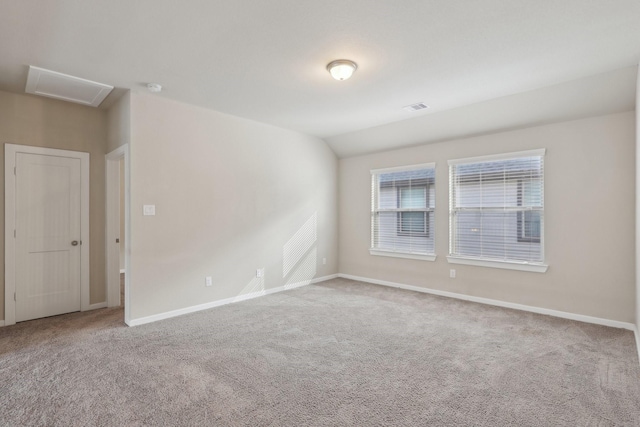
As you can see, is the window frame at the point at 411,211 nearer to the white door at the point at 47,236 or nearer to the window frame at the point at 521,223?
the window frame at the point at 521,223

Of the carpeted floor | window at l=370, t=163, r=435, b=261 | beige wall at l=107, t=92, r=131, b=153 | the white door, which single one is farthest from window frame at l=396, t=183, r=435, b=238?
the white door

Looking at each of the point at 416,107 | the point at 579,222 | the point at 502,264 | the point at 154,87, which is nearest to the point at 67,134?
the point at 154,87

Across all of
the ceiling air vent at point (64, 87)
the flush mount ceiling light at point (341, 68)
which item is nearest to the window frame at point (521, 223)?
the flush mount ceiling light at point (341, 68)

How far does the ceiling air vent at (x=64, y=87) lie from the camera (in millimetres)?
3288

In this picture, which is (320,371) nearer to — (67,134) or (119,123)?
(119,123)

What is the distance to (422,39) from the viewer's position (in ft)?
8.79

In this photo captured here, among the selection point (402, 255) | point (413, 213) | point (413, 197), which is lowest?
point (402, 255)

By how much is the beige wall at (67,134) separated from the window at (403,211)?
13.8ft

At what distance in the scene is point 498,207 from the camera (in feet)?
15.2

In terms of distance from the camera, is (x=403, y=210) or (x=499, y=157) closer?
(x=499, y=157)

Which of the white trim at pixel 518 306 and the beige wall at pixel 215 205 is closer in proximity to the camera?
the white trim at pixel 518 306

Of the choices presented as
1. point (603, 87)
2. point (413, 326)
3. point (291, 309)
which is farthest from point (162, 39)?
point (603, 87)

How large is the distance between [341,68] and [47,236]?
4.02 m

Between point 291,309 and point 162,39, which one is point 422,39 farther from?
point 291,309
